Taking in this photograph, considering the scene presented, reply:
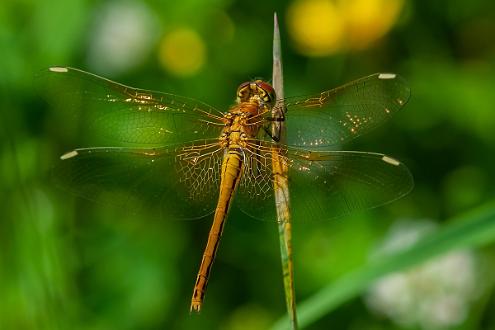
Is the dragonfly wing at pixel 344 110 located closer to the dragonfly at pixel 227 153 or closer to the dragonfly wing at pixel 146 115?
the dragonfly at pixel 227 153

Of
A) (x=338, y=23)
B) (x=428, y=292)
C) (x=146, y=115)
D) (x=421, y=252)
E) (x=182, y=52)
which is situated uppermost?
(x=338, y=23)

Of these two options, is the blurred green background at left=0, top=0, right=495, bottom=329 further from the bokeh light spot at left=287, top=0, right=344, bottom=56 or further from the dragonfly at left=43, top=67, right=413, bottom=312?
the dragonfly at left=43, top=67, right=413, bottom=312

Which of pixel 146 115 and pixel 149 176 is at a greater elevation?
pixel 146 115

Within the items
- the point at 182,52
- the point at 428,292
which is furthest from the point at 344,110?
the point at 182,52

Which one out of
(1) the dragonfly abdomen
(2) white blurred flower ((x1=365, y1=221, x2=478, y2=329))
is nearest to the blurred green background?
(2) white blurred flower ((x1=365, y1=221, x2=478, y2=329))

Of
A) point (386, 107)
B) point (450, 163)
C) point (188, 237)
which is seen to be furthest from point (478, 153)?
point (386, 107)

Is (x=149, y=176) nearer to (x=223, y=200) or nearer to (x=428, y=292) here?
(x=223, y=200)

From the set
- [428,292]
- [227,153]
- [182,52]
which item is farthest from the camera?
[182,52]
